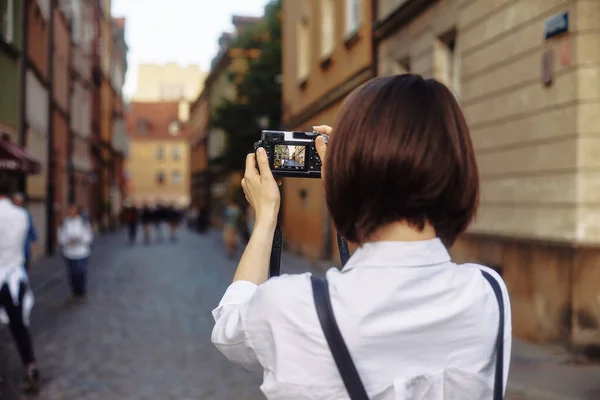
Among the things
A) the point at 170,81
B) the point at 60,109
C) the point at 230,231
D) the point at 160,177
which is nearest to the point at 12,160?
the point at 230,231

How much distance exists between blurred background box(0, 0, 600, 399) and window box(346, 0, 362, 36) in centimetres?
5

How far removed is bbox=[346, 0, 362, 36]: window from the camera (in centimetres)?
1821

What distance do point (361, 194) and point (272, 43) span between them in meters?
32.9

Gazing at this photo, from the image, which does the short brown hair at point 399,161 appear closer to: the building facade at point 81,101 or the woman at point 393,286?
the woman at point 393,286

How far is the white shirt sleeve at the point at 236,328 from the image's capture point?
4.99 feet

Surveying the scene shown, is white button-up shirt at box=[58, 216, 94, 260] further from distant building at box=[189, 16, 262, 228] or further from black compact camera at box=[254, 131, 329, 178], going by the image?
distant building at box=[189, 16, 262, 228]

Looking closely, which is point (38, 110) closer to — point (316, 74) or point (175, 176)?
point (316, 74)

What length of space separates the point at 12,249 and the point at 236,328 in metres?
5.52

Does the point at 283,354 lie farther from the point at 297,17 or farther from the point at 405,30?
the point at 297,17

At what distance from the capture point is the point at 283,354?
4.71 feet

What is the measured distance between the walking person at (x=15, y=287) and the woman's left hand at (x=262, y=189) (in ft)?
17.0

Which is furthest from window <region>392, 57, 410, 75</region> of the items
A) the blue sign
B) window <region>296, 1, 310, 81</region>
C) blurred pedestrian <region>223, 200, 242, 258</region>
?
blurred pedestrian <region>223, 200, 242, 258</region>

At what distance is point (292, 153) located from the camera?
76.5 inches

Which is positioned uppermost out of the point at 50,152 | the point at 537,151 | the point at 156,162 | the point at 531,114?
the point at 156,162
